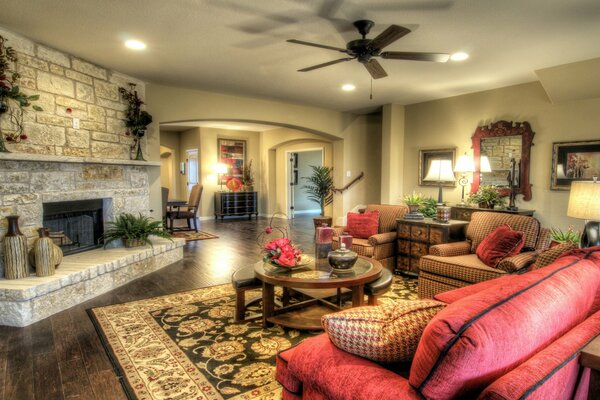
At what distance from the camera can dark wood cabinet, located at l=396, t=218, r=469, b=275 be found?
4008mm

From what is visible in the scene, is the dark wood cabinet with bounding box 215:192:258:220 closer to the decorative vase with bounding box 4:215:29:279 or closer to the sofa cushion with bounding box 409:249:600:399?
the decorative vase with bounding box 4:215:29:279

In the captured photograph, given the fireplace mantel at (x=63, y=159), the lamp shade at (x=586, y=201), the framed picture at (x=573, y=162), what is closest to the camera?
the lamp shade at (x=586, y=201)

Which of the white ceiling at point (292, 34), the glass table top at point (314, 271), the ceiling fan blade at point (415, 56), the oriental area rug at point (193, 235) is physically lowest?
the oriental area rug at point (193, 235)

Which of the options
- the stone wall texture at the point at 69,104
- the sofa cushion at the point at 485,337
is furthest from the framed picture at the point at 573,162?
the stone wall texture at the point at 69,104

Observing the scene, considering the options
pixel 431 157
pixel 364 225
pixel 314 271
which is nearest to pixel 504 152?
pixel 431 157

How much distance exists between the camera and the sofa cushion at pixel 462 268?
2.97 m

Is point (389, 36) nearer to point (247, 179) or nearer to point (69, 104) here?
point (69, 104)

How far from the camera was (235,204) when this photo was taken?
9.80 meters

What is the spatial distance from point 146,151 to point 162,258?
63.6 inches

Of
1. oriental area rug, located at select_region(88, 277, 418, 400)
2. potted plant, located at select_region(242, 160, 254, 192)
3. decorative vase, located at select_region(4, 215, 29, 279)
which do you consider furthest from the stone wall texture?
potted plant, located at select_region(242, 160, 254, 192)

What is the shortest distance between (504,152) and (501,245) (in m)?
3.06

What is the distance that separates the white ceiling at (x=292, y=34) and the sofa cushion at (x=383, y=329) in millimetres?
2491

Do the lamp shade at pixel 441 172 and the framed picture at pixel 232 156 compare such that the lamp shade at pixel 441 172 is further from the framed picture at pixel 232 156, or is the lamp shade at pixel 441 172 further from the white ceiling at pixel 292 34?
the framed picture at pixel 232 156

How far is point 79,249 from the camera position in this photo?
4199mm
